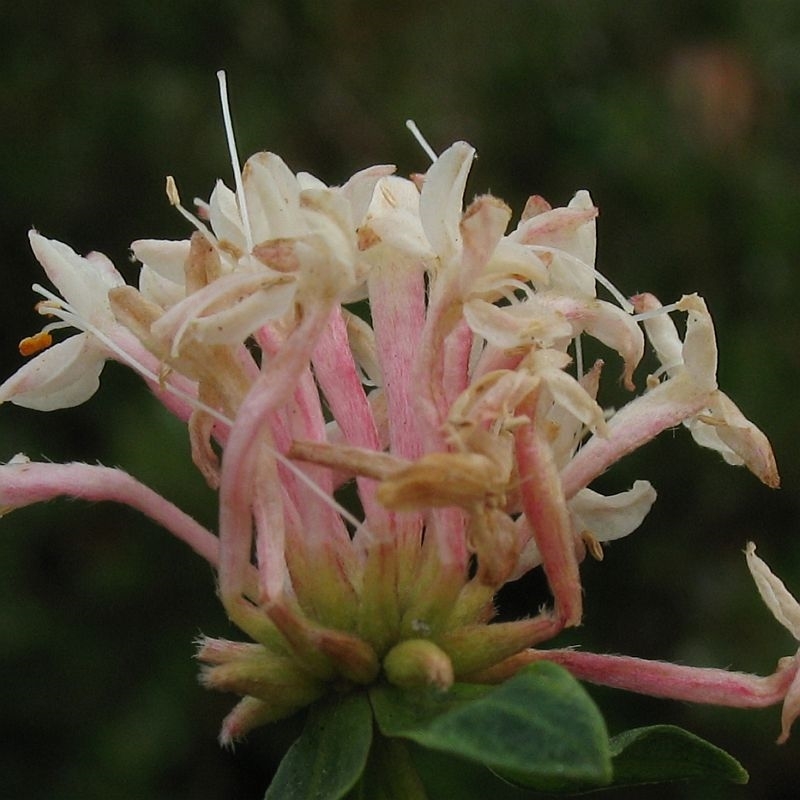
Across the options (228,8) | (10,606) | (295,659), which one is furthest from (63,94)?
(295,659)

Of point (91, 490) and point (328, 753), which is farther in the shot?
point (91, 490)

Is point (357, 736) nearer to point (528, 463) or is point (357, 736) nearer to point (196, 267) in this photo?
point (528, 463)

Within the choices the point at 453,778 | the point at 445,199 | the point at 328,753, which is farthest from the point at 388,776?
the point at 453,778

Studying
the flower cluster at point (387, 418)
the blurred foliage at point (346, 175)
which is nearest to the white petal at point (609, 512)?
the flower cluster at point (387, 418)

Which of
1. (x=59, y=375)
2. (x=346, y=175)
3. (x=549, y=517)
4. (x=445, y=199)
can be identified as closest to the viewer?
(x=549, y=517)

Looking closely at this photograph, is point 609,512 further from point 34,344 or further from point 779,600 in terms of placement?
point 34,344

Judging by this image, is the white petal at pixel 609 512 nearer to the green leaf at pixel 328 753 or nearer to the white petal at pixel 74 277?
the green leaf at pixel 328 753

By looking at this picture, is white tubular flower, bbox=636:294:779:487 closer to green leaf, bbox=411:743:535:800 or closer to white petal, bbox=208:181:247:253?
white petal, bbox=208:181:247:253
